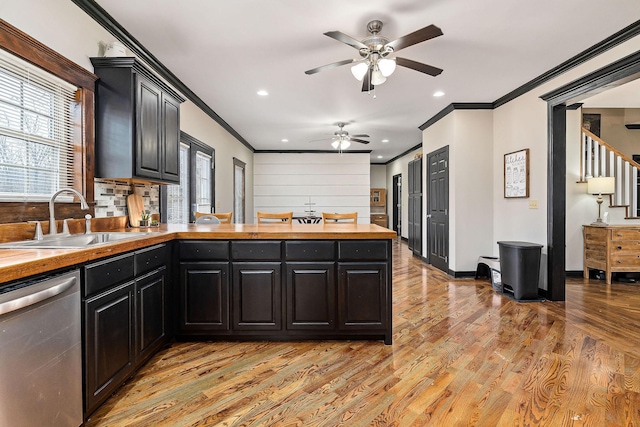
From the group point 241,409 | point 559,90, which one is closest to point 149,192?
point 241,409

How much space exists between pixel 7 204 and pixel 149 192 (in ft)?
5.37

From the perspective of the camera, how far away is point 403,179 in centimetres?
962

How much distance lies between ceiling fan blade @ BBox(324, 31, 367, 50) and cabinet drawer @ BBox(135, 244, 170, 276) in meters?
1.97

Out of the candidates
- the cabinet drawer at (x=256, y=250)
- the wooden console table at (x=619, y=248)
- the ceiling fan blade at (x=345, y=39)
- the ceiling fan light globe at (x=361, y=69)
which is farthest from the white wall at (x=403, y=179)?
the cabinet drawer at (x=256, y=250)

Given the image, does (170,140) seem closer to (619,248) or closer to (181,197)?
(181,197)

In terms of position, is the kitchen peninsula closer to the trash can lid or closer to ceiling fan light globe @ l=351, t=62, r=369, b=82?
ceiling fan light globe @ l=351, t=62, r=369, b=82

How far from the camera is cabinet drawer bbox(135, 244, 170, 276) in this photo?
2.08m

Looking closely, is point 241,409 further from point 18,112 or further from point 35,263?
point 18,112

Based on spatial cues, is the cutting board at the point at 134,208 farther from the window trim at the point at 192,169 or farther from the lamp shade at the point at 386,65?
the lamp shade at the point at 386,65

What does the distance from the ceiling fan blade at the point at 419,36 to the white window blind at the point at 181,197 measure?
9.93 ft

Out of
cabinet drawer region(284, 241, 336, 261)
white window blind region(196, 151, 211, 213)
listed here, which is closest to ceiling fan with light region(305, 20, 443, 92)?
cabinet drawer region(284, 241, 336, 261)

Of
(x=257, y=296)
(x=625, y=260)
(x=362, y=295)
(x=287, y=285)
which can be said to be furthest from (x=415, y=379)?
(x=625, y=260)

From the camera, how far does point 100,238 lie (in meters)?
2.38

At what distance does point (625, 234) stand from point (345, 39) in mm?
4888
